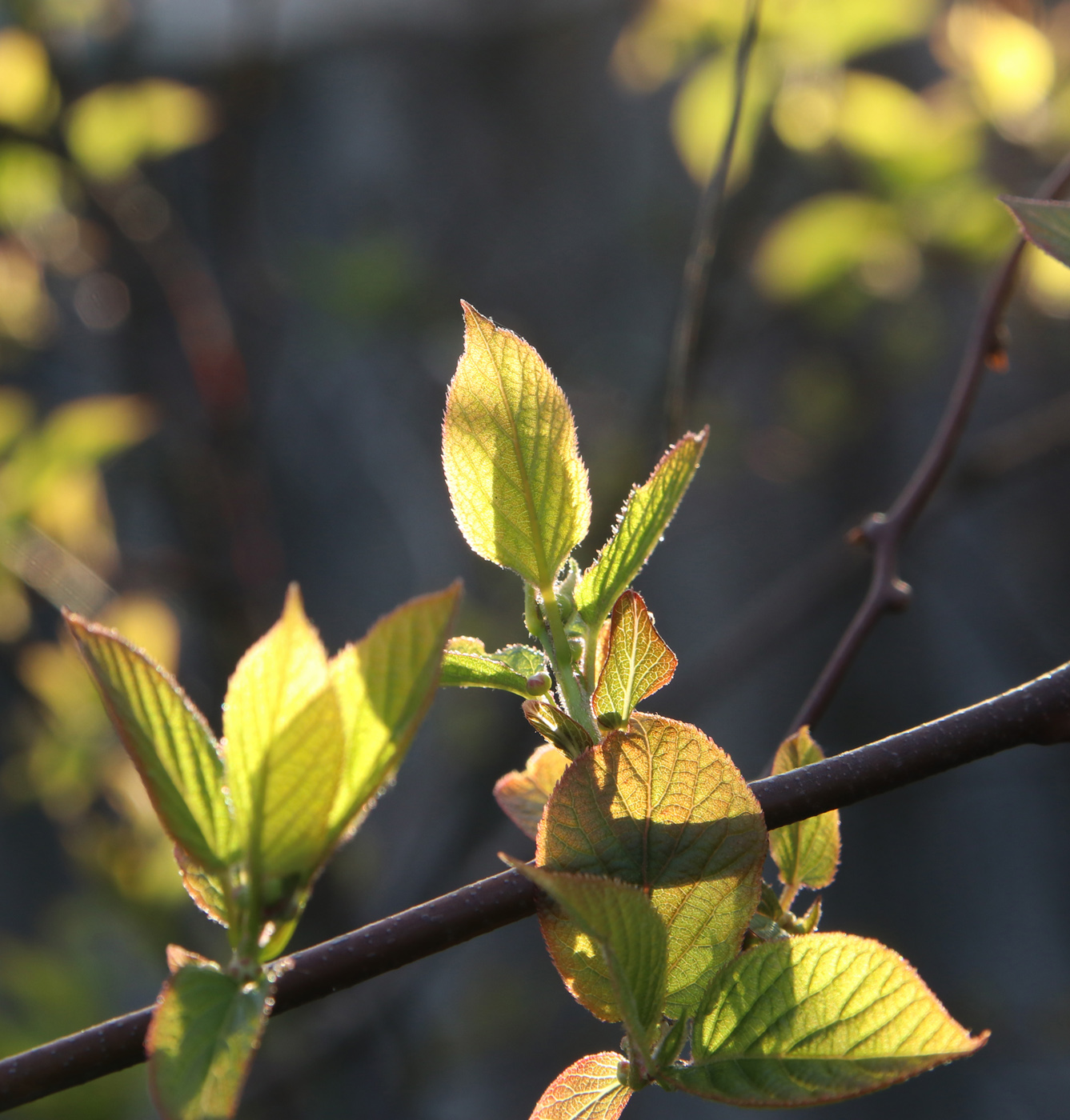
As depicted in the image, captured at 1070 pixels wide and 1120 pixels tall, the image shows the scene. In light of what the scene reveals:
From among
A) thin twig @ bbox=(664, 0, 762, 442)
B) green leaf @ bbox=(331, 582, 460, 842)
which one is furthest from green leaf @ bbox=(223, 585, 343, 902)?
thin twig @ bbox=(664, 0, 762, 442)

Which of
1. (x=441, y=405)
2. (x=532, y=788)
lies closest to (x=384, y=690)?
(x=532, y=788)

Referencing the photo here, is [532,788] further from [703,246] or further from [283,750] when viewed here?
[703,246]

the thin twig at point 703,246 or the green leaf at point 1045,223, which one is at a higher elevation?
the thin twig at point 703,246

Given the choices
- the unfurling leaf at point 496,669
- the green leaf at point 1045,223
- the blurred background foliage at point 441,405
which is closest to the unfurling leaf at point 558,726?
the unfurling leaf at point 496,669

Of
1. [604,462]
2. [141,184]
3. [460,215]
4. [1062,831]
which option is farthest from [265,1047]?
[460,215]

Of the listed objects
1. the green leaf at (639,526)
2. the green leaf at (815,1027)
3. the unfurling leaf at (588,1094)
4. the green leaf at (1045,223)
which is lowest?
the unfurling leaf at (588,1094)

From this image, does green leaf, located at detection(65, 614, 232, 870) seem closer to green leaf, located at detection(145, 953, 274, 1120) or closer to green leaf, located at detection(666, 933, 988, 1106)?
green leaf, located at detection(145, 953, 274, 1120)

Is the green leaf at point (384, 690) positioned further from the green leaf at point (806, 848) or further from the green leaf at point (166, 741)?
the green leaf at point (806, 848)
